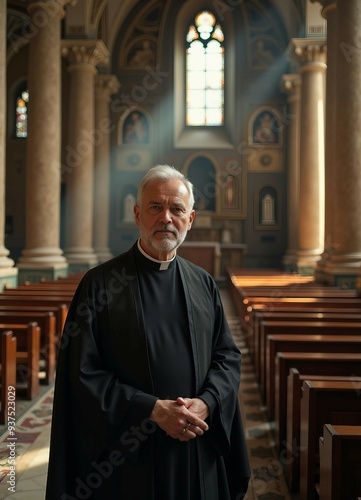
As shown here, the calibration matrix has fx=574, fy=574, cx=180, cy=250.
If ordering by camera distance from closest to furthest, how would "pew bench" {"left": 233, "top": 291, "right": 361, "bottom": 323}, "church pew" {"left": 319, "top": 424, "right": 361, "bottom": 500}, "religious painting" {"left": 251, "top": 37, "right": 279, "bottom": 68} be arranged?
"church pew" {"left": 319, "top": 424, "right": 361, "bottom": 500}
"pew bench" {"left": 233, "top": 291, "right": 361, "bottom": 323}
"religious painting" {"left": 251, "top": 37, "right": 279, "bottom": 68}

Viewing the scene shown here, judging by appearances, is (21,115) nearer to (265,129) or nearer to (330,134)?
(265,129)

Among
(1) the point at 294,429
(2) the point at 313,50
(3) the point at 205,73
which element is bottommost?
(1) the point at 294,429

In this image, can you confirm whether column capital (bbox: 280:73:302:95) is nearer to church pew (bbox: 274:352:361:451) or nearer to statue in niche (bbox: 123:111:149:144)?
statue in niche (bbox: 123:111:149:144)

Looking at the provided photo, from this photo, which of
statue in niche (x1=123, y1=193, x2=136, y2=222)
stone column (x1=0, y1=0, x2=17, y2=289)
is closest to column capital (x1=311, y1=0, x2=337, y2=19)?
stone column (x1=0, y1=0, x2=17, y2=289)

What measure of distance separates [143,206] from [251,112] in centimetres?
1909

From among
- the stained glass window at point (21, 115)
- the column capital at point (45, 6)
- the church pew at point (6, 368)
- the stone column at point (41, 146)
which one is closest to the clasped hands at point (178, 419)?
the church pew at point (6, 368)

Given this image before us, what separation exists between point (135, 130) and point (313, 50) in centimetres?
790

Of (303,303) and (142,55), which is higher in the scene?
(142,55)

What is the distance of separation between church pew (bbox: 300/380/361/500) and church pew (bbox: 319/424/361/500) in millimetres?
580

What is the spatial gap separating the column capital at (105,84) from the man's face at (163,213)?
1771 centimetres

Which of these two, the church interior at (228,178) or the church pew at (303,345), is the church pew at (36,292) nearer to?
the church interior at (228,178)

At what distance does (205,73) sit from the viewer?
21391 mm

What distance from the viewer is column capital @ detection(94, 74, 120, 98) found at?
19188mm

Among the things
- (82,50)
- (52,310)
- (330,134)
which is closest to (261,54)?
(82,50)
